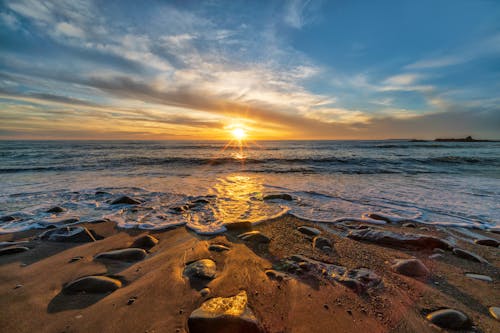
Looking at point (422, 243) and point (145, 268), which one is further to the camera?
point (422, 243)

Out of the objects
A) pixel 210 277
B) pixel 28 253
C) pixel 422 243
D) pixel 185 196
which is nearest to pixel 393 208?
pixel 422 243

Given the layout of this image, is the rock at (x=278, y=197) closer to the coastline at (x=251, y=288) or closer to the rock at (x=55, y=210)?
the coastline at (x=251, y=288)

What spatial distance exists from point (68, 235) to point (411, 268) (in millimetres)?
5268

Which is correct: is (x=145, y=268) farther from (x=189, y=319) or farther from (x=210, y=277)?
(x=189, y=319)

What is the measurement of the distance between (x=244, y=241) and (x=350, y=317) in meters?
1.85

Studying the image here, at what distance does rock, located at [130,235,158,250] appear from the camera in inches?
127

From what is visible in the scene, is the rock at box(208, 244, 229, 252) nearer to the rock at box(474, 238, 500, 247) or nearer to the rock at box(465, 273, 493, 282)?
the rock at box(465, 273, 493, 282)

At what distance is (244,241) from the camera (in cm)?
338

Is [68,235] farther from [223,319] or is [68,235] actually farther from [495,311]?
[495,311]

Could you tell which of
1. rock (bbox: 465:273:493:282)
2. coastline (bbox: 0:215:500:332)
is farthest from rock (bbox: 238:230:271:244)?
rock (bbox: 465:273:493:282)


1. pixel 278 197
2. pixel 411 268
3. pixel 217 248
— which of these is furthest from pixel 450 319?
pixel 278 197

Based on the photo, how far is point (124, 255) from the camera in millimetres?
2875

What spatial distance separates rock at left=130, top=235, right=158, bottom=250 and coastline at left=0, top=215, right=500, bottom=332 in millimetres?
131

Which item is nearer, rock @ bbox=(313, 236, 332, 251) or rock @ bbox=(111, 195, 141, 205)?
rock @ bbox=(313, 236, 332, 251)
